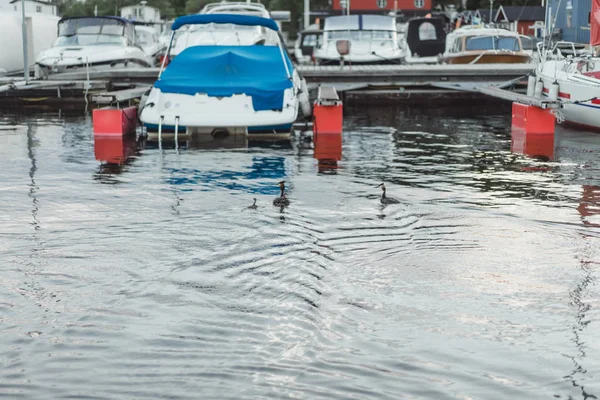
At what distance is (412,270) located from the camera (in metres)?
7.42

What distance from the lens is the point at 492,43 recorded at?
29.4 m

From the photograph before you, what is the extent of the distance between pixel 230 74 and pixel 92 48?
12.1 meters

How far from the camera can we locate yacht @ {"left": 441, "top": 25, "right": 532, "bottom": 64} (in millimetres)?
28344

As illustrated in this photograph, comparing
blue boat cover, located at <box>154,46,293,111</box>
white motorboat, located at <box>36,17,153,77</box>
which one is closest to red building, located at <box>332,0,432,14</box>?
white motorboat, located at <box>36,17,153,77</box>

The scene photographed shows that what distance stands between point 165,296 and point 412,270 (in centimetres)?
204

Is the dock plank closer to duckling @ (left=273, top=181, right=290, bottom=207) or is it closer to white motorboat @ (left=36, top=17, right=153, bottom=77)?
duckling @ (left=273, top=181, right=290, bottom=207)

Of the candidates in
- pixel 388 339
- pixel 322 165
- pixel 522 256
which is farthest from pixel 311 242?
pixel 322 165

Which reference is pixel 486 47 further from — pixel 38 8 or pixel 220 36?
pixel 38 8

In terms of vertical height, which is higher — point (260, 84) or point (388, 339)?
point (260, 84)

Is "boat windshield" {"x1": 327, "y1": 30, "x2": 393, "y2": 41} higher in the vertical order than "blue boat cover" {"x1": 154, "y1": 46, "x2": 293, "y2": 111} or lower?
higher

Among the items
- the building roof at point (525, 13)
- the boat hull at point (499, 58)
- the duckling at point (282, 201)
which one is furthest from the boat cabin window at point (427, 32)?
the duckling at point (282, 201)

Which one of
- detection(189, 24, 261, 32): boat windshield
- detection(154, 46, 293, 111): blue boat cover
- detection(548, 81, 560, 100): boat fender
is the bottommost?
detection(548, 81, 560, 100): boat fender

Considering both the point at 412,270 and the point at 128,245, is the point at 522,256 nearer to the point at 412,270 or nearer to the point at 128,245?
the point at 412,270

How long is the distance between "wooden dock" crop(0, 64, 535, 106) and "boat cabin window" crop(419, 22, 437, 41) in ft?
68.3
